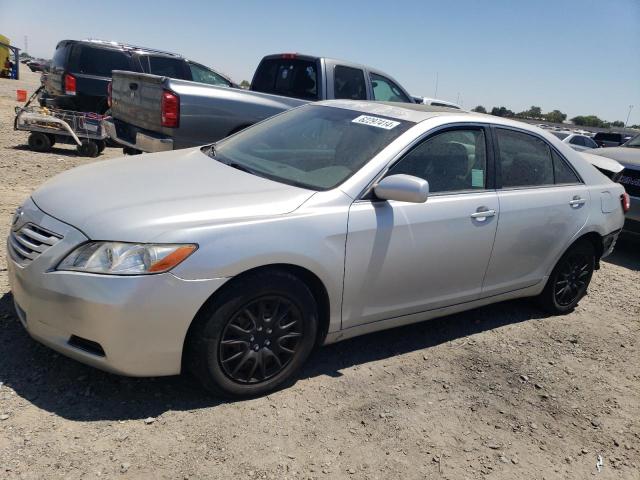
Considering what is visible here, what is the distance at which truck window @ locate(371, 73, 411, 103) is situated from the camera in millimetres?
8320

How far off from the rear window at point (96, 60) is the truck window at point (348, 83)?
5.79 m

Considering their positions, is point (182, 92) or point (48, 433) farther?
point (182, 92)

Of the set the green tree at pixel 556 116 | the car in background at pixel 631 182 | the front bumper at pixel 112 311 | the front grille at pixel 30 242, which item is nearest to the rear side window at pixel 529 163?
the front bumper at pixel 112 311

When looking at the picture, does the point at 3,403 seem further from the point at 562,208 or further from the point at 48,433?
the point at 562,208

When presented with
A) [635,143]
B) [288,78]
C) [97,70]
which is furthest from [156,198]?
[97,70]

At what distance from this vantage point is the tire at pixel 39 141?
952 centimetres

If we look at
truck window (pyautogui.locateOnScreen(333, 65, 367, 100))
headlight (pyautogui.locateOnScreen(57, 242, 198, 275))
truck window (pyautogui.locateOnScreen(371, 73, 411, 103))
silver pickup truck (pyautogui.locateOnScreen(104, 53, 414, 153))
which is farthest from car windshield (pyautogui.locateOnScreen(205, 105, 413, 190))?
truck window (pyautogui.locateOnScreen(371, 73, 411, 103))

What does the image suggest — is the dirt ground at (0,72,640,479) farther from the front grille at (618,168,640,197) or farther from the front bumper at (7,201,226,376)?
the front grille at (618,168,640,197)

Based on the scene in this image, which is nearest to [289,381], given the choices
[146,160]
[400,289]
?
[400,289]

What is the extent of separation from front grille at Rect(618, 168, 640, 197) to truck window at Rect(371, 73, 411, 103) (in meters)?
3.32

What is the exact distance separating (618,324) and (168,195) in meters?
4.18

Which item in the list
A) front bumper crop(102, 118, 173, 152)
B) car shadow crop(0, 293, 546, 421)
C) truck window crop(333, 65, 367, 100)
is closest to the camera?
car shadow crop(0, 293, 546, 421)

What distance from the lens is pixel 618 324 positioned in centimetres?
496

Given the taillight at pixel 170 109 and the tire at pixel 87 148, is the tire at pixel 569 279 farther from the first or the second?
the tire at pixel 87 148
